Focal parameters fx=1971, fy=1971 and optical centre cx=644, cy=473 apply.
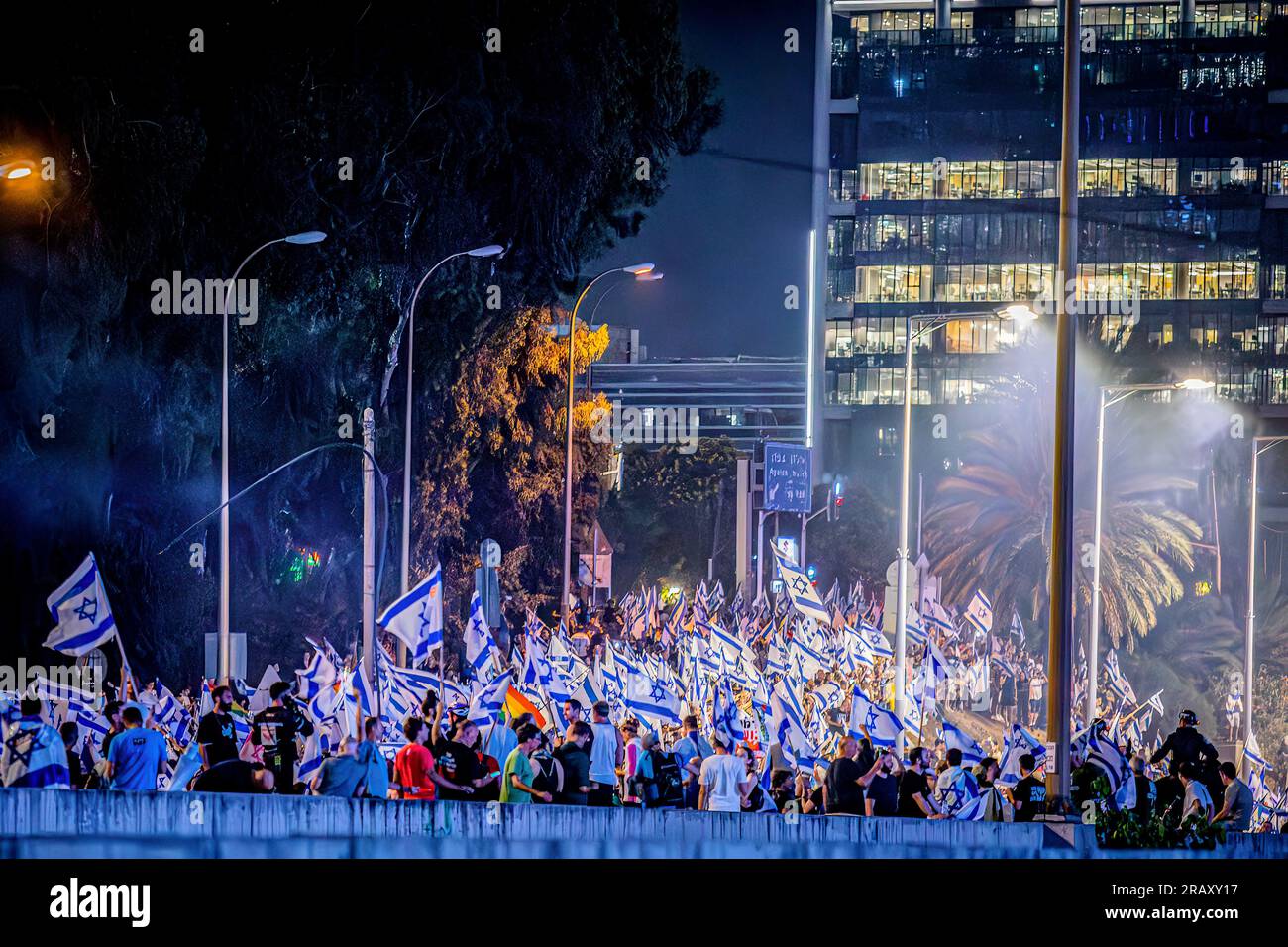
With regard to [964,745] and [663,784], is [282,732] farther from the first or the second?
[964,745]

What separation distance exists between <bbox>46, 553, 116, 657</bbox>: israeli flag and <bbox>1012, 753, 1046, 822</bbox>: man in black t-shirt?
925cm

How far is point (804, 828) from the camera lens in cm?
1162

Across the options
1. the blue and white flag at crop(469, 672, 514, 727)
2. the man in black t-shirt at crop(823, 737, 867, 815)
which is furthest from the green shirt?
the blue and white flag at crop(469, 672, 514, 727)

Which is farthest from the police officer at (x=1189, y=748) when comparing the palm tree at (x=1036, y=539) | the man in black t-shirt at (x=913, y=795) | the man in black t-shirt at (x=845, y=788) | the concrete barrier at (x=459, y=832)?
the palm tree at (x=1036, y=539)

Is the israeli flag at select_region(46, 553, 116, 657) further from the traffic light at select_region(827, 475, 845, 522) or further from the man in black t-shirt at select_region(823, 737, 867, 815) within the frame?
the traffic light at select_region(827, 475, 845, 522)

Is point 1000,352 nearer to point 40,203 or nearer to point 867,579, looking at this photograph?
point 867,579

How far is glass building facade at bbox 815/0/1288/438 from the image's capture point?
107062 mm

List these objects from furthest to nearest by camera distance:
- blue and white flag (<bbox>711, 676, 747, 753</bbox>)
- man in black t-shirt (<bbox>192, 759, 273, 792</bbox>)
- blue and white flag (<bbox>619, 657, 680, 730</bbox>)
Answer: blue and white flag (<bbox>619, 657, 680, 730</bbox>), blue and white flag (<bbox>711, 676, 747, 753</bbox>), man in black t-shirt (<bbox>192, 759, 273, 792</bbox>)

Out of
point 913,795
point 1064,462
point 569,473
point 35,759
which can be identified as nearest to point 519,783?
point 913,795

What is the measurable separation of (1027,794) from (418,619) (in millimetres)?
8547

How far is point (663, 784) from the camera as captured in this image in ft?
46.7

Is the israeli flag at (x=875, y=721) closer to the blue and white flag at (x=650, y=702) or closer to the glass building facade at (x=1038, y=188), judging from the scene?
the blue and white flag at (x=650, y=702)
